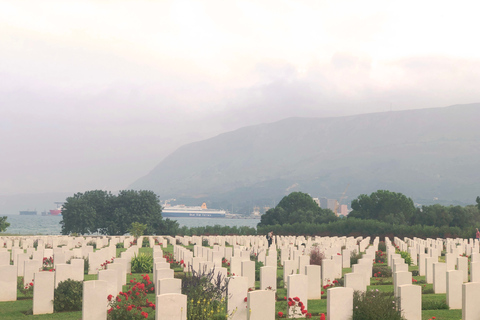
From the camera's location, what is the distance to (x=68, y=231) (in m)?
65.5

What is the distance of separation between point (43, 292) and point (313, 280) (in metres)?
7.30

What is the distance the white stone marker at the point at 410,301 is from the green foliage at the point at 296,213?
55786 mm

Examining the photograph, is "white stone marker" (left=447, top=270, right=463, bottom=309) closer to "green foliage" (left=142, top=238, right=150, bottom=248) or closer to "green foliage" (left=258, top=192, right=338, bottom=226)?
"green foliage" (left=142, top=238, right=150, bottom=248)

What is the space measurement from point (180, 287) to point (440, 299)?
301 inches

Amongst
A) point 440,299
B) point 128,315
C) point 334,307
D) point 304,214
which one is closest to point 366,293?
point 334,307

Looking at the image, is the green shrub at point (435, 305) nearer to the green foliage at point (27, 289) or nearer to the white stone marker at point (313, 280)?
the white stone marker at point (313, 280)

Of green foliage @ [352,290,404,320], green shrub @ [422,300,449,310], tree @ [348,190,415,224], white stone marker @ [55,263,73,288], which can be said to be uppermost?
tree @ [348,190,415,224]

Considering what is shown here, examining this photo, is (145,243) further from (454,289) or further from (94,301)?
(94,301)

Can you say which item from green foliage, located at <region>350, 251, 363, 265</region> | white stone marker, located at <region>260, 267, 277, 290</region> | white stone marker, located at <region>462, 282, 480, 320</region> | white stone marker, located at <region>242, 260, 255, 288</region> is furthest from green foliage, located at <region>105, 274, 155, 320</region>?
green foliage, located at <region>350, 251, 363, 265</region>

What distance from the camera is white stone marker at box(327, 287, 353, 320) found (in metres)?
11.2

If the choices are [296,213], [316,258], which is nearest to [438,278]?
[316,258]

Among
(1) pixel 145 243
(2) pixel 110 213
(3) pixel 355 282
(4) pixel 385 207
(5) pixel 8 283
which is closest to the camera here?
(3) pixel 355 282

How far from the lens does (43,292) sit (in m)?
13.3

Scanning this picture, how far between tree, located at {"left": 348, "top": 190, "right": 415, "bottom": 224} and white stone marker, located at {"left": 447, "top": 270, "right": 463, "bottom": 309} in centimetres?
5407
